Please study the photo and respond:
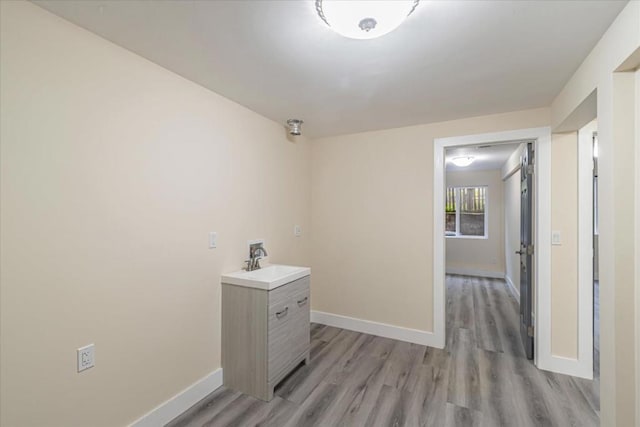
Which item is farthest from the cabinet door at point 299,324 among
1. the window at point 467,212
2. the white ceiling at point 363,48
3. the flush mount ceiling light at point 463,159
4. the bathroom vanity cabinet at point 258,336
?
the window at point 467,212

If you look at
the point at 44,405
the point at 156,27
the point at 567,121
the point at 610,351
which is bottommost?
the point at 44,405

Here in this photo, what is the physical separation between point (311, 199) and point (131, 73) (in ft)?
7.75

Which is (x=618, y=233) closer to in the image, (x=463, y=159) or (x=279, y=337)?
(x=279, y=337)

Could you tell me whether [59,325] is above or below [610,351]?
above


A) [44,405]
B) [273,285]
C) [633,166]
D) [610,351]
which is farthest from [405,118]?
[44,405]

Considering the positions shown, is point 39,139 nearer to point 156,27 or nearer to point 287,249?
point 156,27

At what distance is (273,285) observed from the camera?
2.13 metres

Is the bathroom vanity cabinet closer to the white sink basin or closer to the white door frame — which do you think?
the white sink basin

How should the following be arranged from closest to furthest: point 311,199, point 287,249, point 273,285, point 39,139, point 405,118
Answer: point 39,139 → point 273,285 → point 405,118 → point 287,249 → point 311,199

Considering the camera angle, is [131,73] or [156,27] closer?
[156,27]

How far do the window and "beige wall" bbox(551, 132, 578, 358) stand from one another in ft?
13.3

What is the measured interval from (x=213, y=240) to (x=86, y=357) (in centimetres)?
102

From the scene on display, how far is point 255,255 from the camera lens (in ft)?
8.79

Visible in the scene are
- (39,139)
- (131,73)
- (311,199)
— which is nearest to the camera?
(39,139)
